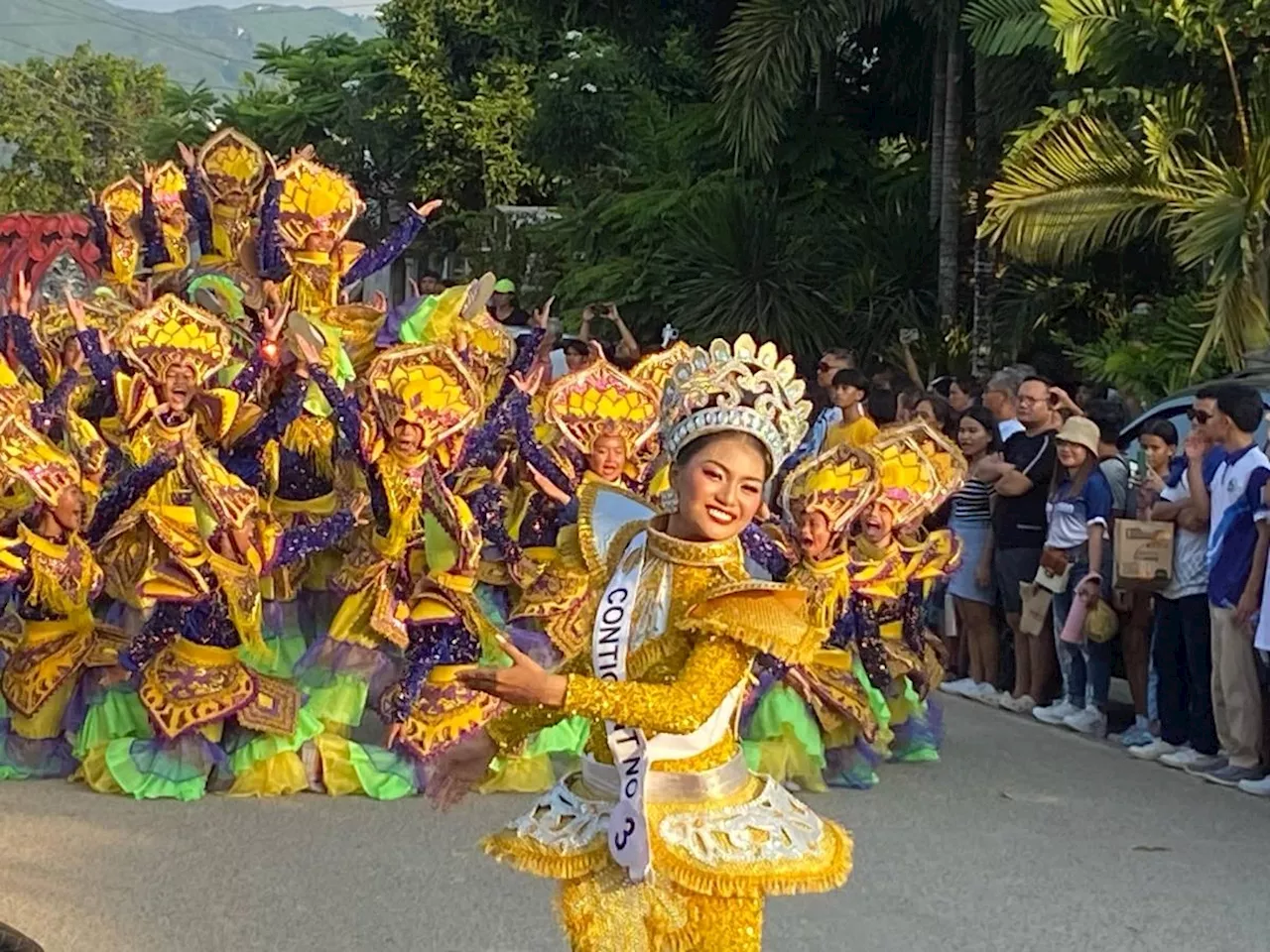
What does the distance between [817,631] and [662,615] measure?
0.30 m

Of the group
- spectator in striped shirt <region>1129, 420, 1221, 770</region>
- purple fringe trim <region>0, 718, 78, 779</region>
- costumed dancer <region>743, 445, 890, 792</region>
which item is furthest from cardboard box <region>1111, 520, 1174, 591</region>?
purple fringe trim <region>0, 718, 78, 779</region>

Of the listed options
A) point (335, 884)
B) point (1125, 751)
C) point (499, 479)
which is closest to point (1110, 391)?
point (1125, 751)

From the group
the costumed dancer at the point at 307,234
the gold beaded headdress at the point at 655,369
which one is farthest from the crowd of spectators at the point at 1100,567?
the costumed dancer at the point at 307,234

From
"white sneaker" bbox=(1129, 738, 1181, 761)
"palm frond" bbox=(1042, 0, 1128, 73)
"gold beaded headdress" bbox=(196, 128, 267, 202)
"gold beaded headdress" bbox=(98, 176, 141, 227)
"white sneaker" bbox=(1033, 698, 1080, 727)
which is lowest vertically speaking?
"white sneaker" bbox=(1033, 698, 1080, 727)

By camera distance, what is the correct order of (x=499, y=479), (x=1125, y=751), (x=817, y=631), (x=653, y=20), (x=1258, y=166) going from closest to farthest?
(x=817, y=631), (x=499, y=479), (x=1125, y=751), (x=1258, y=166), (x=653, y=20)

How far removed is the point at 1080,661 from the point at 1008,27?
662 centimetres

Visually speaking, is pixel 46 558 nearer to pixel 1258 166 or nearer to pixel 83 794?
pixel 83 794

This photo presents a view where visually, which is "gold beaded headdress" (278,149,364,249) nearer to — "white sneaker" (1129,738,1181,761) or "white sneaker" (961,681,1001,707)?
"white sneaker" (961,681,1001,707)

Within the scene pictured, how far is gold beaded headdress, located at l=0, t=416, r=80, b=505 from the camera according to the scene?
7.57 meters

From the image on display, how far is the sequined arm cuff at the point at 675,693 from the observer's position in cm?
340

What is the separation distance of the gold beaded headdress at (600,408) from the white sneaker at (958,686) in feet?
10.0

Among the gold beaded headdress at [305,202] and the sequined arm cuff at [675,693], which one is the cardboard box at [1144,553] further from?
the sequined arm cuff at [675,693]

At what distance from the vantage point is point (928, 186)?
61.6 ft

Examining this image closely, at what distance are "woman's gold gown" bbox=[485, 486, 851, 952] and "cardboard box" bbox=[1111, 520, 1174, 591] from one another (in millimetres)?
4997
